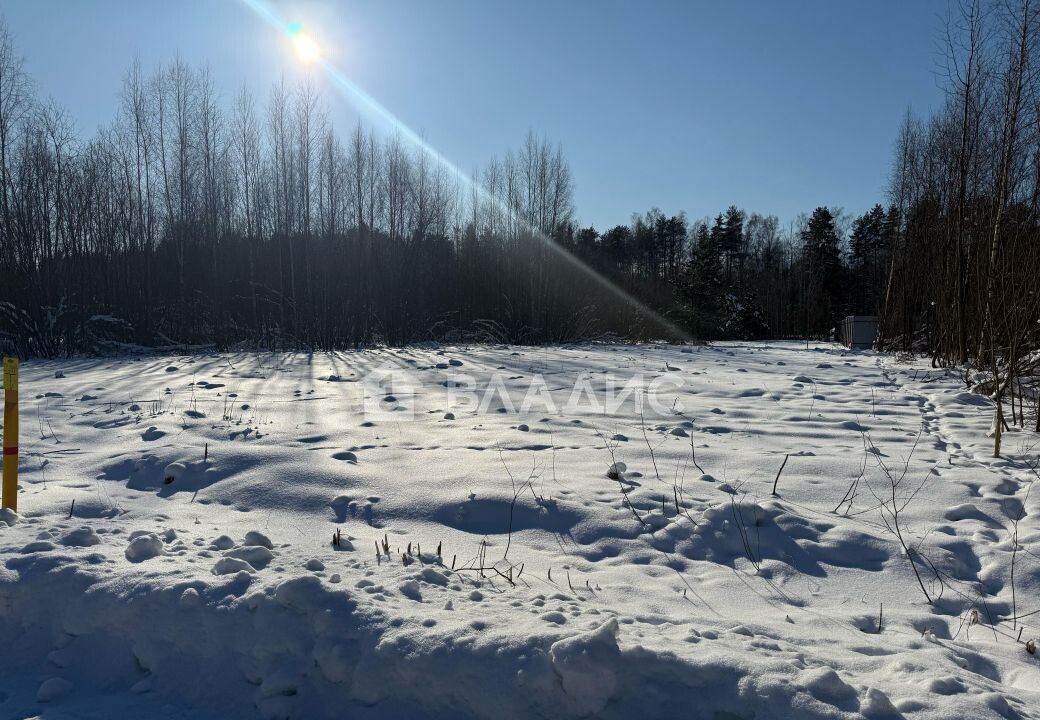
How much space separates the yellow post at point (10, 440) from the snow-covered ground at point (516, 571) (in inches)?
6.0

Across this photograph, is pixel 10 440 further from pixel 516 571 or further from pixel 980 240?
pixel 980 240

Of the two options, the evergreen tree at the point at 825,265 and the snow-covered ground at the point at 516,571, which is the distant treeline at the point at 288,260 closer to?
the snow-covered ground at the point at 516,571

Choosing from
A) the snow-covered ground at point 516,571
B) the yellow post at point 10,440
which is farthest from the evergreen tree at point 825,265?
the yellow post at point 10,440

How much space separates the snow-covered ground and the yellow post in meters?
0.15

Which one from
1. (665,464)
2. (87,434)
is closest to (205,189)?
(87,434)

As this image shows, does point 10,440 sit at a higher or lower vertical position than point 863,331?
lower

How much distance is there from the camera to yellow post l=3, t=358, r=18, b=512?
310 centimetres

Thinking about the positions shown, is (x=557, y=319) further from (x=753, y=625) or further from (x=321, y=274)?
(x=753, y=625)

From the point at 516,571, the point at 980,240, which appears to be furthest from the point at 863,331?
the point at 516,571

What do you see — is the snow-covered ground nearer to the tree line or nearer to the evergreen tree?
the tree line

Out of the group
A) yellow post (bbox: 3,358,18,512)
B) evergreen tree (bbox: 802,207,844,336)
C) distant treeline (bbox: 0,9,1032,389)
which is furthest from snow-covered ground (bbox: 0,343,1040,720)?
evergreen tree (bbox: 802,207,844,336)

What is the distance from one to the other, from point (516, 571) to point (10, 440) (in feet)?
9.34

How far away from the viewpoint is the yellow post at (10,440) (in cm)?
310

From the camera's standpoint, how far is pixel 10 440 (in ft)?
10.4
